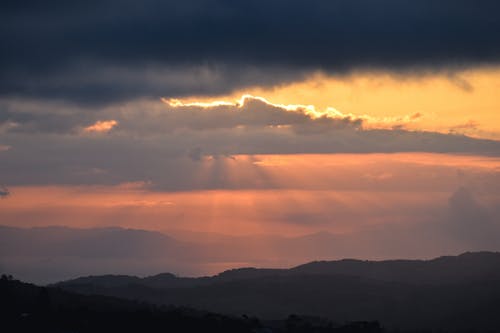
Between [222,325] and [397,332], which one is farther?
[397,332]

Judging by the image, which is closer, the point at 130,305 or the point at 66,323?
the point at 66,323

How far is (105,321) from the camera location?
5886 inches

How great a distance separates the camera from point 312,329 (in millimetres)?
164750

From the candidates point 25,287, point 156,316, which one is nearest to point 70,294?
point 25,287

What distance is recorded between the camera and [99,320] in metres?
150

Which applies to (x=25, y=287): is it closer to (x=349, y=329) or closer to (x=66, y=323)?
(x=66, y=323)

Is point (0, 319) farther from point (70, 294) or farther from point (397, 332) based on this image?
point (397, 332)

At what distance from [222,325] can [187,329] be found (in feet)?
20.5

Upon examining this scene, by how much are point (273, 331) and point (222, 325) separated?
24.5 feet

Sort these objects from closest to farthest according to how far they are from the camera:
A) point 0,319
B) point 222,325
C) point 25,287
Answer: point 0,319 → point 222,325 → point 25,287

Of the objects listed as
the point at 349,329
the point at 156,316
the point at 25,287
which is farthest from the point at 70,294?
the point at 349,329

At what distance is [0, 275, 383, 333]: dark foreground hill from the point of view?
145 meters

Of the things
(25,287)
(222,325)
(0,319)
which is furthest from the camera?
(25,287)

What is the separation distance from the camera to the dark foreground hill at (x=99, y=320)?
14475cm
